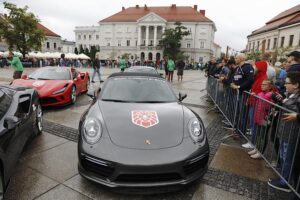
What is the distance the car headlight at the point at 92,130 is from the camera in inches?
113

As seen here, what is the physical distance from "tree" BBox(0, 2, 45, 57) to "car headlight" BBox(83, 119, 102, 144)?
3678cm

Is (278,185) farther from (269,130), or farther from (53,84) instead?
(53,84)

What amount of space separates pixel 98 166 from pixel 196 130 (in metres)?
1.39

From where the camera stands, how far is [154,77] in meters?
4.61

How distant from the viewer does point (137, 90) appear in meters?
4.08

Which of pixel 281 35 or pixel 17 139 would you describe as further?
pixel 281 35

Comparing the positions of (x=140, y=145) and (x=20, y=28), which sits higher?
(x=20, y=28)

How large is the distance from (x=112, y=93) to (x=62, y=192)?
1798 millimetres

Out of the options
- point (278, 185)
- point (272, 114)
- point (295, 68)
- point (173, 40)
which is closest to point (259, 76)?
point (295, 68)

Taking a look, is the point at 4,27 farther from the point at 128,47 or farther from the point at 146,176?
the point at 128,47

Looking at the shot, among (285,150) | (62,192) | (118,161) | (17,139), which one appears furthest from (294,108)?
(17,139)

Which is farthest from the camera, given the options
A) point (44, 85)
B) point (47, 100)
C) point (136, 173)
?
point (44, 85)

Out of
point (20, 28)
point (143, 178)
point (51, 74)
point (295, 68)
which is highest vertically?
point (20, 28)

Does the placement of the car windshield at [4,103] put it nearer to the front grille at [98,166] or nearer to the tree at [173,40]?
the front grille at [98,166]
